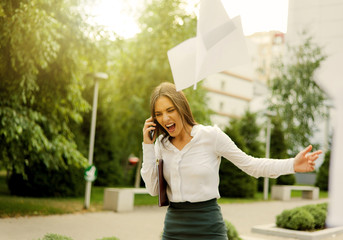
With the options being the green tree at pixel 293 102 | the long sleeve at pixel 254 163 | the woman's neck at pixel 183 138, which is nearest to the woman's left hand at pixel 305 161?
the long sleeve at pixel 254 163

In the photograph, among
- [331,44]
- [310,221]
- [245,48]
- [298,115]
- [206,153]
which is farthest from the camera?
[298,115]

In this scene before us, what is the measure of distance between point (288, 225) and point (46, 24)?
638 cm

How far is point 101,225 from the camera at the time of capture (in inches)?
371

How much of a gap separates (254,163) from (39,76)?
27.3 feet

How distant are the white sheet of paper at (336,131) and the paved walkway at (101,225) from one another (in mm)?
7177

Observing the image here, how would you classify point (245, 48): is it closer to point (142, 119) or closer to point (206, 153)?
point (206, 153)

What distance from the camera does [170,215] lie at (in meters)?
2.43

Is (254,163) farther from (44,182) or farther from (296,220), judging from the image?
(44,182)

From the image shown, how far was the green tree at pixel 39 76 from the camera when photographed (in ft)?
25.4

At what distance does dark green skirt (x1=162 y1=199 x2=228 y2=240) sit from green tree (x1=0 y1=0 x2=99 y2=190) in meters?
6.07

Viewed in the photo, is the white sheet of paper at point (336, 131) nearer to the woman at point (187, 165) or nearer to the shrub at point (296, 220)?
the woman at point (187, 165)

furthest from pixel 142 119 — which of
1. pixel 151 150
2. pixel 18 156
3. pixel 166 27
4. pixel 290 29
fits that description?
pixel 290 29

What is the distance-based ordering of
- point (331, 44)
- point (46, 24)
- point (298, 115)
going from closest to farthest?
point (331, 44) < point (46, 24) < point (298, 115)

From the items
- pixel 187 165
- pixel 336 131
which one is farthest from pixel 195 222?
pixel 336 131
